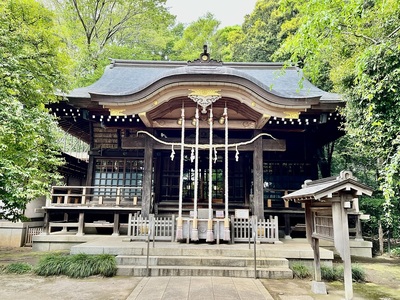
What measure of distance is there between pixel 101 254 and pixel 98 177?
15.9 ft

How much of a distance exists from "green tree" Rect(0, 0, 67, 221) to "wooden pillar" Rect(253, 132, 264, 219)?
5.29 meters

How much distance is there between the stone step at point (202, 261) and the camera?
5785 millimetres

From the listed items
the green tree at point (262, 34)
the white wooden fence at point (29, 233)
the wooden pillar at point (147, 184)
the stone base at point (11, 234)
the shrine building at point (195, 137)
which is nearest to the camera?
the shrine building at point (195, 137)

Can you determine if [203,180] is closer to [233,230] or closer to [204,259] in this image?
[233,230]

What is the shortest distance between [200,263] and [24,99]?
216 inches

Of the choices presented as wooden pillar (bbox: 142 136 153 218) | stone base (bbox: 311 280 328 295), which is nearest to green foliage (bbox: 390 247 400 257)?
stone base (bbox: 311 280 328 295)

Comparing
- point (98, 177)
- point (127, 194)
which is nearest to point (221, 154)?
point (127, 194)

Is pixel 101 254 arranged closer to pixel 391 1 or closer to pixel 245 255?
pixel 245 255

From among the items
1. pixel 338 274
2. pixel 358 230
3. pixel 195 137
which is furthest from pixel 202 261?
pixel 358 230

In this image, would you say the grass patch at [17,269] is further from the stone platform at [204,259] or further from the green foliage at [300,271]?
the green foliage at [300,271]

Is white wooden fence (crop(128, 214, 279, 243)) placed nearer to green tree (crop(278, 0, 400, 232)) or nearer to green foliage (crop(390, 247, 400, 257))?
green tree (crop(278, 0, 400, 232))

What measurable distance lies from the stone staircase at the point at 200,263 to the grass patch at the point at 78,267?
256 millimetres

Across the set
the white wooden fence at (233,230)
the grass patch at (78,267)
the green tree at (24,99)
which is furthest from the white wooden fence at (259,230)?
the green tree at (24,99)

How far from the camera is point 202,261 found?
5.85m
